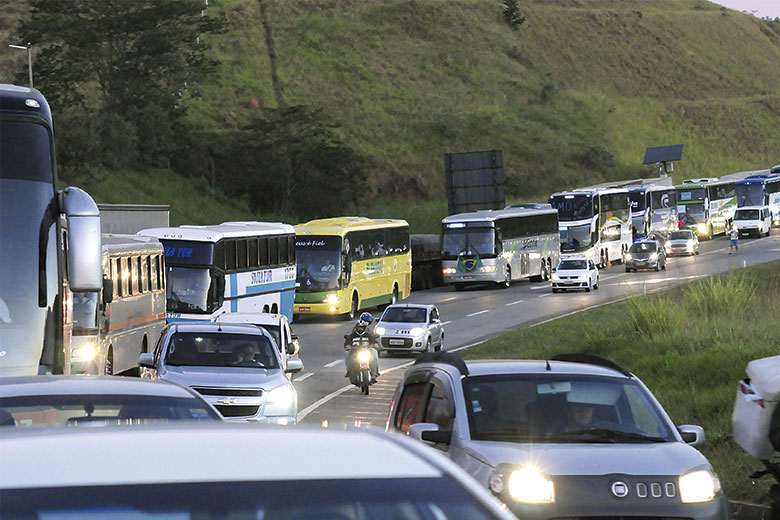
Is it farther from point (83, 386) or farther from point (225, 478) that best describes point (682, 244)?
point (225, 478)

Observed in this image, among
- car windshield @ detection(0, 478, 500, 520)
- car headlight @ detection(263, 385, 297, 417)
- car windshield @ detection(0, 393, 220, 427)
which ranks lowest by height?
car headlight @ detection(263, 385, 297, 417)

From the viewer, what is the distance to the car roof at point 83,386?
269 inches

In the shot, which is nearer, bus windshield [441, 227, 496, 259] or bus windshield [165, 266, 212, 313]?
bus windshield [165, 266, 212, 313]

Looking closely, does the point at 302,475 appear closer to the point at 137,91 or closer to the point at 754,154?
the point at 137,91

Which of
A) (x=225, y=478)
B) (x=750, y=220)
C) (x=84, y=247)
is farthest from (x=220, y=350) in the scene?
(x=750, y=220)

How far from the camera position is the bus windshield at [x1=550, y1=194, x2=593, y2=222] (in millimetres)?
70750

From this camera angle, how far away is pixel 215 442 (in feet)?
11.0

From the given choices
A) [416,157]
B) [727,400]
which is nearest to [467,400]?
[727,400]

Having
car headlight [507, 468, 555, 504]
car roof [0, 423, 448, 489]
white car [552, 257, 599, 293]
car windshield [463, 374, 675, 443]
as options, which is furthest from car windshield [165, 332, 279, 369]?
white car [552, 257, 599, 293]

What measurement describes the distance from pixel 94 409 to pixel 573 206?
6501 centimetres

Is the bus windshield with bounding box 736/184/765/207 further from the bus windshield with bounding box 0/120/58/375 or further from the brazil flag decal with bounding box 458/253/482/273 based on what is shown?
the bus windshield with bounding box 0/120/58/375

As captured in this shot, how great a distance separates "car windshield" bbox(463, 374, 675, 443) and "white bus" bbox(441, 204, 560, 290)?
49.7 meters

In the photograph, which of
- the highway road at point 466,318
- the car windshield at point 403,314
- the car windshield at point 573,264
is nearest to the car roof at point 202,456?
the highway road at point 466,318

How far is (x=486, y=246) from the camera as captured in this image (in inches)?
2352
